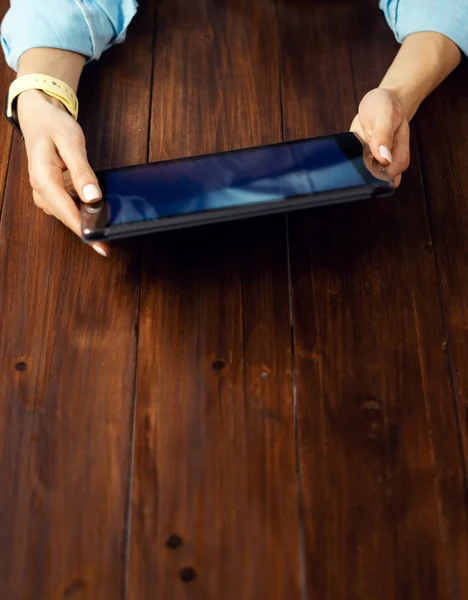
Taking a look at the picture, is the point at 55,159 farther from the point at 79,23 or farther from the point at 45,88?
the point at 79,23

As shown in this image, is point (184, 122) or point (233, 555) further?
point (184, 122)

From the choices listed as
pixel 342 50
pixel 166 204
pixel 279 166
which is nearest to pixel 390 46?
pixel 342 50

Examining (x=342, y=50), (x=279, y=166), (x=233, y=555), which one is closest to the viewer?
(x=233, y=555)

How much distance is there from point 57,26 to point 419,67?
51 cm

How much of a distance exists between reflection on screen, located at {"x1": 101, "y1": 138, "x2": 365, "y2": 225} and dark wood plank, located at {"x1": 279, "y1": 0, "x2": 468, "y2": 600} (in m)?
0.13

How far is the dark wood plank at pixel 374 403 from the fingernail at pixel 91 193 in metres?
0.27

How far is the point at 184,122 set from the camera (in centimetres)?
109

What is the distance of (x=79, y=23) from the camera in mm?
1067

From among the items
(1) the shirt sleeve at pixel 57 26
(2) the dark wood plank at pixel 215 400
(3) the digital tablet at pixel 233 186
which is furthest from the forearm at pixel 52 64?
(3) the digital tablet at pixel 233 186

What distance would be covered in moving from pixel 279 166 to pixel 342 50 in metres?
0.40

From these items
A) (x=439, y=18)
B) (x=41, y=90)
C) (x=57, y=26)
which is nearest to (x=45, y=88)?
(x=41, y=90)

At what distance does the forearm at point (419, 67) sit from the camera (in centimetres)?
100

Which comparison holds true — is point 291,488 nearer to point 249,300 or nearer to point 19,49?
point 249,300

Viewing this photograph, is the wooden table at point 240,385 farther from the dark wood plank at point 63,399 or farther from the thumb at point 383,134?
the thumb at point 383,134
